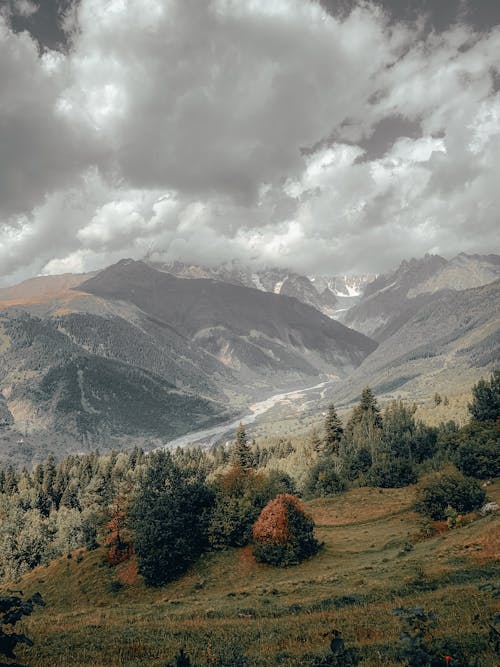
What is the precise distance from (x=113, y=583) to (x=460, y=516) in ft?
171

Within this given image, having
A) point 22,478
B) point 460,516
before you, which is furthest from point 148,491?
point 22,478

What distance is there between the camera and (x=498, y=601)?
22.8 metres

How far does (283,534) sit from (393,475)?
53939 millimetres

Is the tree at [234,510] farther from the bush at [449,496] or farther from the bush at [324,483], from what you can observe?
the bush at [324,483]

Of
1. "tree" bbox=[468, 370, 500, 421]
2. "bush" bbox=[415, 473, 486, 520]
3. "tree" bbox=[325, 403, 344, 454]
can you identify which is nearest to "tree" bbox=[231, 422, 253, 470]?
"tree" bbox=[325, 403, 344, 454]

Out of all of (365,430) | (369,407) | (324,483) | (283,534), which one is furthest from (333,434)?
(283,534)

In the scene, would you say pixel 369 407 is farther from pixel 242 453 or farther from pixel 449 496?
pixel 449 496

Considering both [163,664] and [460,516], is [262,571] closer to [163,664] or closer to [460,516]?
[460,516]

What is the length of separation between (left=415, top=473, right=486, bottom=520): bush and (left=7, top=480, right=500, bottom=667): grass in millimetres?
4036

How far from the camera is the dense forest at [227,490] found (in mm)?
64125

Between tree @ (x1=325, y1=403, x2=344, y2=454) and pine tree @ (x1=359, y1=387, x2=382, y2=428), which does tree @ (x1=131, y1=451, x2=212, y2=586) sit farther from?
pine tree @ (x1=359, y1=387, x2=382, y2=428)

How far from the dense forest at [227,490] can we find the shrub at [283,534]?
0.21 meters

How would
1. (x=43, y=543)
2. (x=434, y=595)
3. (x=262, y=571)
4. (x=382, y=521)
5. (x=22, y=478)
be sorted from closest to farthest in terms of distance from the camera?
(x=434, y=595) → (x=262, y=571) → (x=382, y=521) → (x=43, y=543) → (x=22, y=478)

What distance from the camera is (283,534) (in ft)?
198
